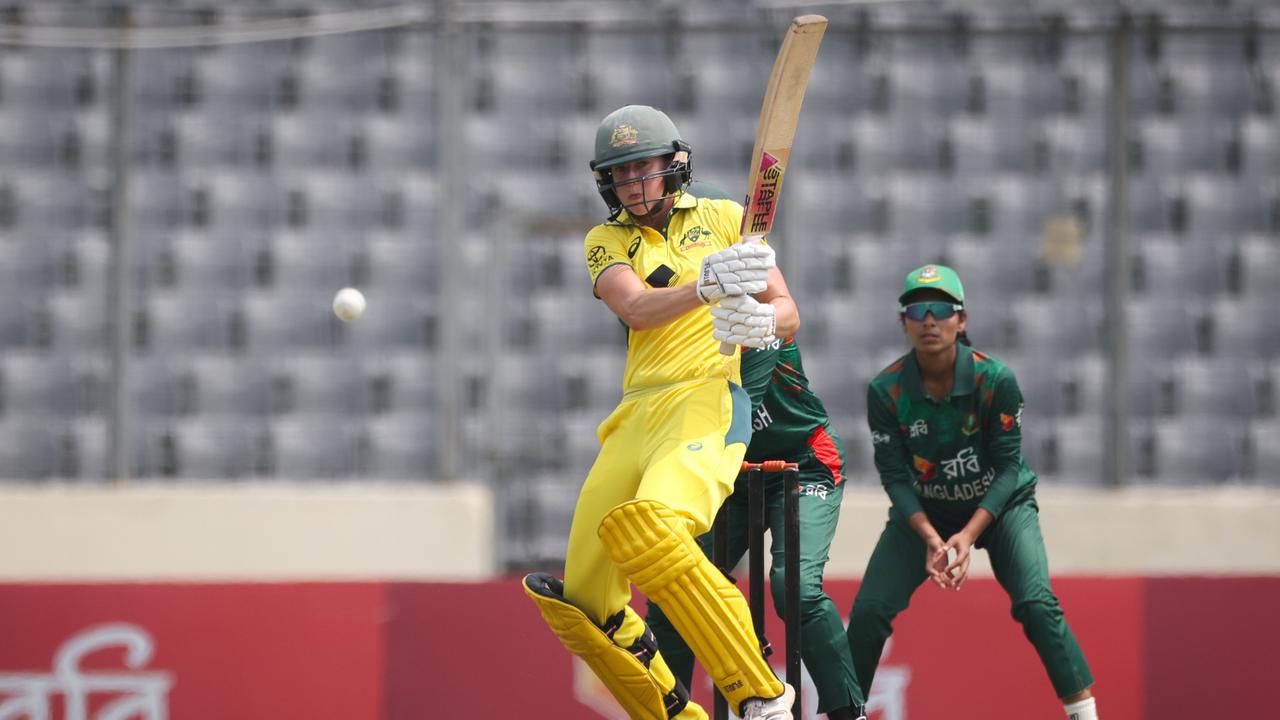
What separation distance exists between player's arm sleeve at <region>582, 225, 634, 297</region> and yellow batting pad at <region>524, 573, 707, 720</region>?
84cm

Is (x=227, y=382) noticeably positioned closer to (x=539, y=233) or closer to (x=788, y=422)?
(x=539, y=233)

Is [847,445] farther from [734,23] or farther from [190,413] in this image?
[190,413]

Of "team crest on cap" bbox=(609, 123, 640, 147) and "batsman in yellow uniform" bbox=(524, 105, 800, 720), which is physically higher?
"team crest on cap" bbox=(609, 123, 640, 147)

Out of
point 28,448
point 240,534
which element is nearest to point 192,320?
point 28,448

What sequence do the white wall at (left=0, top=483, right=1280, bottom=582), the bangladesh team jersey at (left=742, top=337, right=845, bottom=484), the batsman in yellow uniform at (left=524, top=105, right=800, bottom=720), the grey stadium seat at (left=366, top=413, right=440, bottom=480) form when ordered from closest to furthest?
the batsman in yellow uniform at (left=524, top=105, right=800, bottom=720), the bangladesh team jersey at (left=742, top=337, right=845, bottom=484), the white wall at (left=0, top=483, right=1280, bottom=582), the grey stadium seat at (left=366, top=413, right=440, bottom=480)

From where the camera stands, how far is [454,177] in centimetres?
784

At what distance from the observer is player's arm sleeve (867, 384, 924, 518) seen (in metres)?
4.87

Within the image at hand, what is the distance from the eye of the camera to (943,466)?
4.88 m

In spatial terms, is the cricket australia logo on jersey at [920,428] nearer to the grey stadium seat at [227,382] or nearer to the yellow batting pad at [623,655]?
the yellow batting pad at [623,655]

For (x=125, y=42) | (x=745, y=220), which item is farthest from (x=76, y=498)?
(x=745, y=220)

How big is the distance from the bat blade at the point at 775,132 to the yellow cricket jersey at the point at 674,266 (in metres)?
0.20

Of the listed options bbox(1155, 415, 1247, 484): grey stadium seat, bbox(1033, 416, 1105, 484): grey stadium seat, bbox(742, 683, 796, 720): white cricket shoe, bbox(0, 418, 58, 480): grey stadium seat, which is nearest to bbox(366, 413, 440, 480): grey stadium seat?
bbox(0, 418, 58, 480): grey stadium seat

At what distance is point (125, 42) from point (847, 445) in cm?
421

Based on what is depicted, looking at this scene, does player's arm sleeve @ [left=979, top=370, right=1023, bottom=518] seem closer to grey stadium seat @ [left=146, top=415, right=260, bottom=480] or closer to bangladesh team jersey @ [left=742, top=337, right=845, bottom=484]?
bangladesh team jersey @ [left=742, top=337, right=845, bottom=484]
